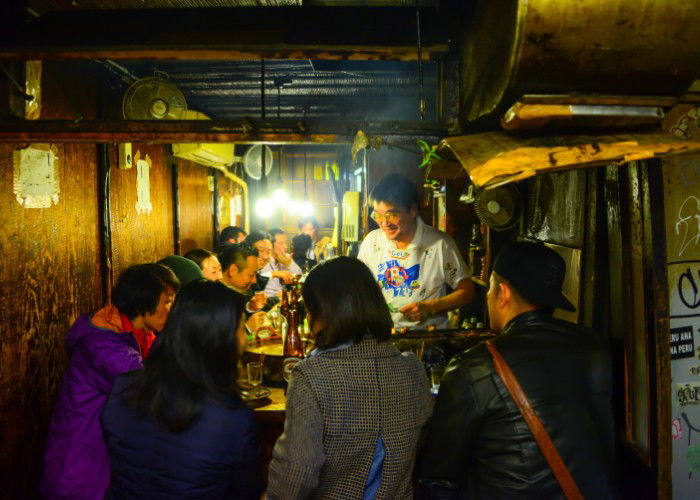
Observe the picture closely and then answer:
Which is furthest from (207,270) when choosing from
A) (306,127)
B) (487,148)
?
(487,148)

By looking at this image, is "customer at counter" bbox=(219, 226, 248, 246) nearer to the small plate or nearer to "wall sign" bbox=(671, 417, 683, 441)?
the small plate

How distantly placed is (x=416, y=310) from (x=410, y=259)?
743 mm

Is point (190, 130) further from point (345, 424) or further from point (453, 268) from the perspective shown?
point (453, 268)

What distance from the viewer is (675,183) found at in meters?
2.91

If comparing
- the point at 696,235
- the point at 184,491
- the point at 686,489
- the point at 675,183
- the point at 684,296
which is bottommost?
the point at 686,489

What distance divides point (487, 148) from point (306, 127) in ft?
4.42

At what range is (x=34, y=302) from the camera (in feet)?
15.3

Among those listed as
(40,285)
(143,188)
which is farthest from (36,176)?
(143,188)

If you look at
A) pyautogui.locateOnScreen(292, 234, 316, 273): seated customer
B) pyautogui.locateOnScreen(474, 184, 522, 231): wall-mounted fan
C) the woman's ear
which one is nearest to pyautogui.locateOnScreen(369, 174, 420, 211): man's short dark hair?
pyautogui.locateOnScreen(474, 184, 522, 231): wall-mounted fan

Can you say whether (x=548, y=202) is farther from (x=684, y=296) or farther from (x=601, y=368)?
(x=601, y=368)

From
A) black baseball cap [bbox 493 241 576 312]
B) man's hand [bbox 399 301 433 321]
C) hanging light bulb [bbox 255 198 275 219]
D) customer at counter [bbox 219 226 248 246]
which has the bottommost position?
man's hand [bbox 399 301 433 321]

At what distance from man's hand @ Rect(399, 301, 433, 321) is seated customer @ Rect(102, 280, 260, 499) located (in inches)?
93.9

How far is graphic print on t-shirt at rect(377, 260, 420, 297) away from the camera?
4973 mm

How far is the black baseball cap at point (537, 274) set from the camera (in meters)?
2.34
